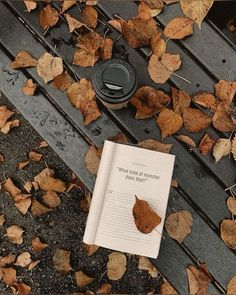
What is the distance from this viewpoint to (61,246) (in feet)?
5.10

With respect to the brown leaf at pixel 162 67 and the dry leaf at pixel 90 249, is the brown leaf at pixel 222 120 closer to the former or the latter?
the brown leaf at pixel 162 67

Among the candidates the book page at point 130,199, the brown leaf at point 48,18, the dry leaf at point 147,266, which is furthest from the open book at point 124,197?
the brown leaf at point 48,18

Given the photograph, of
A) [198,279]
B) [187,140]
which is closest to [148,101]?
[187,140]

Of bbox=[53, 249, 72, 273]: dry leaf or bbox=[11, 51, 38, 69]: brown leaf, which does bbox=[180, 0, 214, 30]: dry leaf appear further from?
bbox=[53, 249, 72, 273]: dry leaf

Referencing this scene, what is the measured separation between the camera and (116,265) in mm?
1504

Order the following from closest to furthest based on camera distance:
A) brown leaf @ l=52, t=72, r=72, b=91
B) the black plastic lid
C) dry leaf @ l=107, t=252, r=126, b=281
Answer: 1. the black plastic lid
2. brown leaf @ l=52, t=72, r=72, b=91
3. dry leaf @ l=107, t=252, r=126, b=281

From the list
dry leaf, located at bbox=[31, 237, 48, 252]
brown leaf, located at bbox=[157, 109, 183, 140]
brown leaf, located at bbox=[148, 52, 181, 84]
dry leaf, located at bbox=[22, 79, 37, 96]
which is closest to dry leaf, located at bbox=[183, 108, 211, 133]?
brown leaf, located at bbox=[157, 109, 183, 140]

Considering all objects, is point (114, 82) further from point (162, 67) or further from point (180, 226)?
point (180, 226)

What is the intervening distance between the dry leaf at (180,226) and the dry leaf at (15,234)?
0.65 m

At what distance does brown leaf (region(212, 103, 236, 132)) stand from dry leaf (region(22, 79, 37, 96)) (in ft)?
1.90

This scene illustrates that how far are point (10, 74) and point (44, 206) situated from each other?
20.7 inches

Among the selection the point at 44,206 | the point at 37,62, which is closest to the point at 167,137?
the point at 37,62

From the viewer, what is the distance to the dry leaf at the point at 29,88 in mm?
1289

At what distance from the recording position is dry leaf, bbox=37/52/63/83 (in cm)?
127
